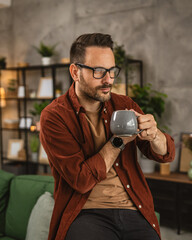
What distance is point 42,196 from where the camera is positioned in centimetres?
215

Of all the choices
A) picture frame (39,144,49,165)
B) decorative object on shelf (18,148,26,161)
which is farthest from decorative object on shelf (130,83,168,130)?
decorative object on shelf (18,148,26,161)

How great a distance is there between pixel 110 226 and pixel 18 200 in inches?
42.1

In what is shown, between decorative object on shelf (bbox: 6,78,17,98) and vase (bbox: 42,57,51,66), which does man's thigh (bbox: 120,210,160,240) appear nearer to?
vase (bbox: 42,57,51,66)

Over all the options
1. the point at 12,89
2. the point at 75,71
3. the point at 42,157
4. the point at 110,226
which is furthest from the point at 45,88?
the point at 110,226

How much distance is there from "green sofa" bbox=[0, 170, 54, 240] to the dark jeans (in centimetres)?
77

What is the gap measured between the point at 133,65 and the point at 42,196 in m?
2.42

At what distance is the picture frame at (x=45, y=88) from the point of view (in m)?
4.67

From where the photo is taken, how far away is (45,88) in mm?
4723

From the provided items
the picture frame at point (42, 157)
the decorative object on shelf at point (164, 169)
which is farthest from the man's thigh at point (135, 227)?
the picture frame at point (42, 157)

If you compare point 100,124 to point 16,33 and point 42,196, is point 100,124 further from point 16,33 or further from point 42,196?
point 16,33

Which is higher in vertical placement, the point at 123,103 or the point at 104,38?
the point at 104,38

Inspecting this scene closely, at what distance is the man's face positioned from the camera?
4.91ft

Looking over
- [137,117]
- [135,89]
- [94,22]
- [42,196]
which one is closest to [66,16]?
[94,22]

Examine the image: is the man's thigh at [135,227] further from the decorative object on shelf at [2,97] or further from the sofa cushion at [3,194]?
the decorative object on shelf at [2,97]
